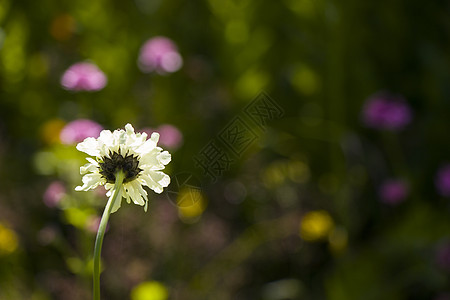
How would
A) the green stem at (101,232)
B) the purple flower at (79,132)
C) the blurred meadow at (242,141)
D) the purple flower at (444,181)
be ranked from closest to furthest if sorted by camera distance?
the green stem at (101,232) < the purple flower at (79,132) < the blurred meadow at (242,141) < the purple flower at (444,181)

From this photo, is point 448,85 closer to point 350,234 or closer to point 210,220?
point 350,234

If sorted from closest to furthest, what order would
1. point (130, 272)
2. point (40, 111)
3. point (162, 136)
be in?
point (130, 272), point (162, 136), point (40, 111)

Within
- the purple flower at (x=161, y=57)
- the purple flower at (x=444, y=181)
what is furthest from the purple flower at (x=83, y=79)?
the purple flower at (x=444, y=181)

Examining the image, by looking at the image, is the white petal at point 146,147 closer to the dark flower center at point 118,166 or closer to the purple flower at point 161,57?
the dark flower center at point 118,166

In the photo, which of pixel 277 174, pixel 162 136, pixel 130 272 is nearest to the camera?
pixel 130 272

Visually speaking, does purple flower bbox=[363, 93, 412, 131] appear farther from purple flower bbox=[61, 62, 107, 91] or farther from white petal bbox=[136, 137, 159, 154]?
white petal bbox=[136, 137, 159, 154]

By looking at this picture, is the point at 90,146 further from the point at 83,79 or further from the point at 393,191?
the point at 393,191

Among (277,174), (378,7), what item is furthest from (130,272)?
(378,7)
